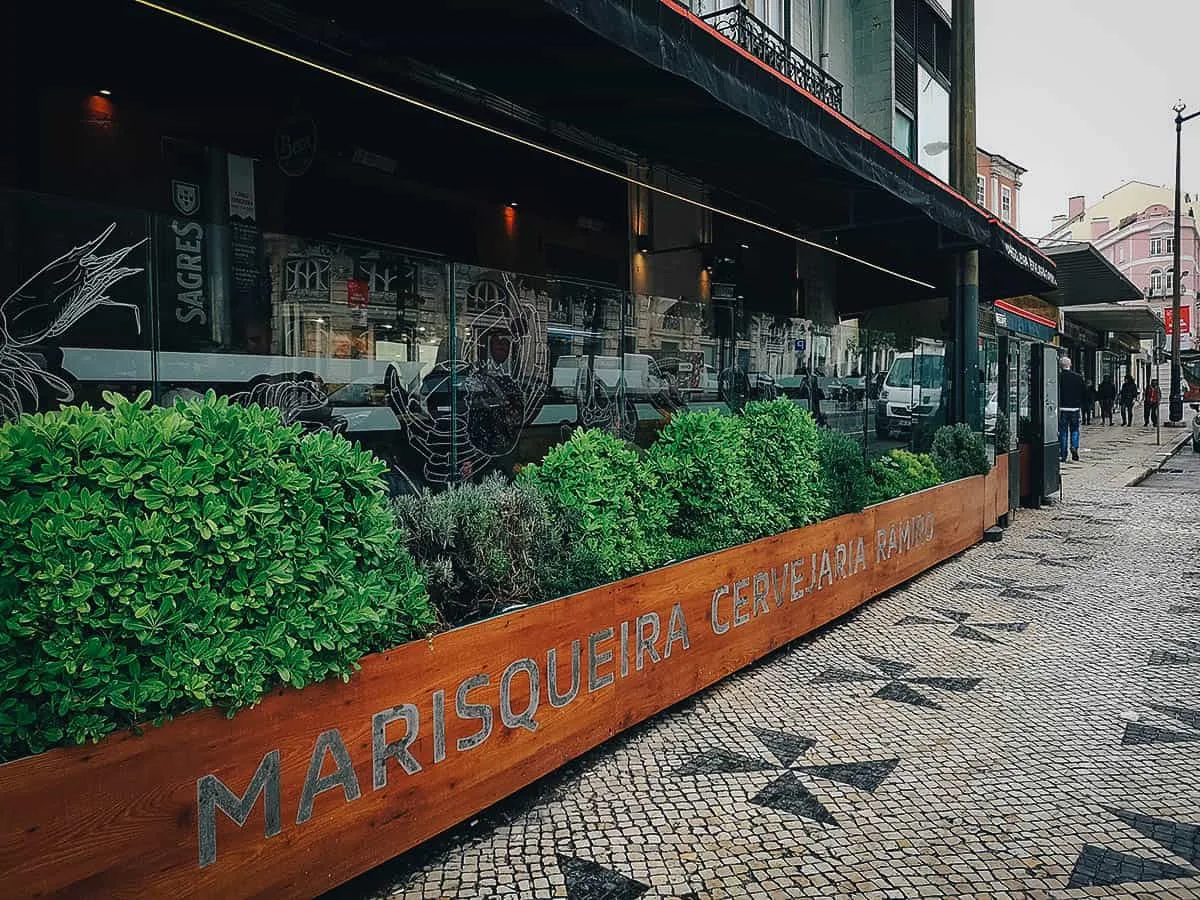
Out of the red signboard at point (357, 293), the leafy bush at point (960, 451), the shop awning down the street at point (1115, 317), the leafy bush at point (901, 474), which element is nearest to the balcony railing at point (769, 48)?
the leafy bush at point (960, 451)

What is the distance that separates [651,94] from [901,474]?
3927 millimetres

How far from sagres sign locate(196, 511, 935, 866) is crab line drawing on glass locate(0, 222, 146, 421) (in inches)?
73.0

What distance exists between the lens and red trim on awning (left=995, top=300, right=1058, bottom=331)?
20.8m

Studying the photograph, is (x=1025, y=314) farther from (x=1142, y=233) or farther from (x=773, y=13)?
(x=1142, y=233)

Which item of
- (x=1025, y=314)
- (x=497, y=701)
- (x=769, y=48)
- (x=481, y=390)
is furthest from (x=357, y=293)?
(x=1025, y=314)

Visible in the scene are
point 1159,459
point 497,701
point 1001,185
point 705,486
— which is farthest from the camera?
point 1001,185

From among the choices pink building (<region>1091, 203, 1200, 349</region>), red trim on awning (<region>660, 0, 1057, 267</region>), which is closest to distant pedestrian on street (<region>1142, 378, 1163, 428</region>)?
red trim on awning (<region>660, 0, 1057, 267</region>)

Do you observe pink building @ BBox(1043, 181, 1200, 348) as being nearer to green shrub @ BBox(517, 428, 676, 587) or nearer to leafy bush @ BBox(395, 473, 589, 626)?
green shrub @ BBox(517, 428, 676, 587)

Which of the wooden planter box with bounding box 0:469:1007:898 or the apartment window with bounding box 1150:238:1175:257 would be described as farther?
the apartment window with bounding box 1150:238:1175:257

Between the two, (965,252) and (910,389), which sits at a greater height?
(965,252)

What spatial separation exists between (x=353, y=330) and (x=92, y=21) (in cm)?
259

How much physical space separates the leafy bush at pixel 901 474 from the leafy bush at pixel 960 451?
0.36 m

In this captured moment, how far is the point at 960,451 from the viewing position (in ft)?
28.2

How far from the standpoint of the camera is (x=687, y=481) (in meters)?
4.80
